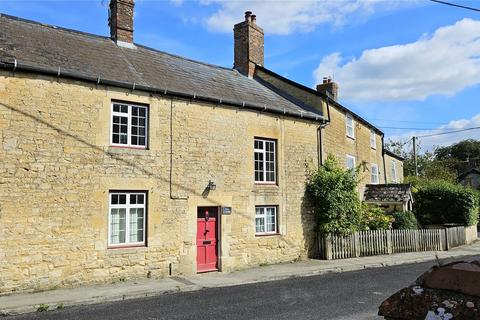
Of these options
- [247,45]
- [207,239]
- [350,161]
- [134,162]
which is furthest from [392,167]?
[134,162]

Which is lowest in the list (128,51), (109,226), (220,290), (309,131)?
(220,290)

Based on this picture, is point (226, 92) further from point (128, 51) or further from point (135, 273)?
point (135, 273)

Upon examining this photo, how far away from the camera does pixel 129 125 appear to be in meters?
13.4

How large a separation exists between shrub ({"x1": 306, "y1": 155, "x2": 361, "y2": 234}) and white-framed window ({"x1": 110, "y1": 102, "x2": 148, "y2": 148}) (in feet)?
24.7

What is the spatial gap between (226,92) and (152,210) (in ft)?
19.0

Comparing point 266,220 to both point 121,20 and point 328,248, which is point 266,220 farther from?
point 121,20

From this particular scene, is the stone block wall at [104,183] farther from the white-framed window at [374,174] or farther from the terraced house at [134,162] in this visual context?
the white-framed window at [374,174]

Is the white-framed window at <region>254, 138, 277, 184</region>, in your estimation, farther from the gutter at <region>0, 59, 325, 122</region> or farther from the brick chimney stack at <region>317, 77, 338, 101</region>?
the brick chimney stack at <region>317, 77, 338, 101</region>

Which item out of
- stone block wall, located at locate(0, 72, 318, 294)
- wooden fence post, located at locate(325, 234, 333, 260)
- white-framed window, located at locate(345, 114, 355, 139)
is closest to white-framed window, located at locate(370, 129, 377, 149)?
white-framed window, located at locate(345, 114, 355, 139)

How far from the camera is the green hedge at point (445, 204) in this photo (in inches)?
957

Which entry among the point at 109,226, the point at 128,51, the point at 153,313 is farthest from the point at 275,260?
the point at 128,51

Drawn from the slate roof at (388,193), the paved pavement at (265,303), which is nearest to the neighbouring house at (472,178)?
the slate roof at (388,193)

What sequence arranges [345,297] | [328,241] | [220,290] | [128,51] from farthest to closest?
[328,241], [128,51], [220,290], [345,297]

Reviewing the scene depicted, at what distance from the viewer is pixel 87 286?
11.9 m
